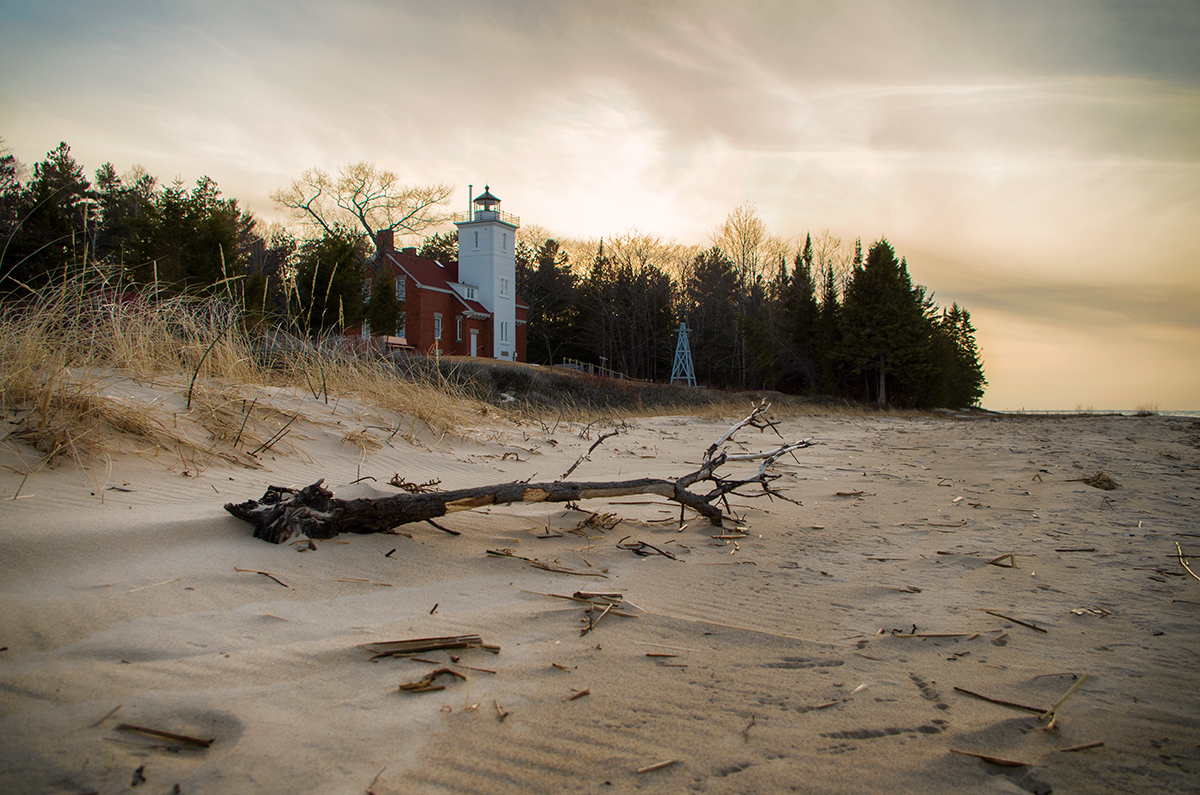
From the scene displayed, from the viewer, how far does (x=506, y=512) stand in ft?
10.8

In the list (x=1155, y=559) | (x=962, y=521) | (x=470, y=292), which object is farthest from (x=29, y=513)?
(x=470, y=292)

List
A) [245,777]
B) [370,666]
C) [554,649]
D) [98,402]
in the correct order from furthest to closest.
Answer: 1. [98,402]
2. [554,649]
3. [370,666]
4. [245,777]

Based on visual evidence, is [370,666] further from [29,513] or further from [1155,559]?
[1155,559]

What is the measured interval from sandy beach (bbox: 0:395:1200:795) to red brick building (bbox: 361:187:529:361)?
3350 cm

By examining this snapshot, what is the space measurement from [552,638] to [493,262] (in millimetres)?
37868

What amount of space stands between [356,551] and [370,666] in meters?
0.91

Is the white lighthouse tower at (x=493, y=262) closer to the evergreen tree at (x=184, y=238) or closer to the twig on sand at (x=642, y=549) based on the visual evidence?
the evergreen tree at (x=184, y=238)

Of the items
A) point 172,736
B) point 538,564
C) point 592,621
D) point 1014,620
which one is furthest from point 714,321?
point 172,736

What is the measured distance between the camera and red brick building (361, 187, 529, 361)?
116 ft

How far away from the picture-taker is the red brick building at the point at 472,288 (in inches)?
1388

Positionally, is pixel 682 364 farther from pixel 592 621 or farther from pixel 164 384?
pixel 592 621

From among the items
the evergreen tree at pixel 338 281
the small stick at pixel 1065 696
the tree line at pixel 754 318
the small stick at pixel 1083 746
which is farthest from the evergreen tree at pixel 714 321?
the small stick at pixel 1083 746

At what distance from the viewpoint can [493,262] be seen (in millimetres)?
37969

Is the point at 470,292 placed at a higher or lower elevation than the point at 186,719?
higher
